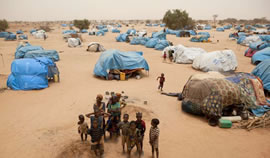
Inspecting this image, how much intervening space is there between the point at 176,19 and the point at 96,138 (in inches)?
1715

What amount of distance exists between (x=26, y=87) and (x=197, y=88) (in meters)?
8.19

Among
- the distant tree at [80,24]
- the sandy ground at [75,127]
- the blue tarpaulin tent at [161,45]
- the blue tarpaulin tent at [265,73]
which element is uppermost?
the distant tree at [80,24]

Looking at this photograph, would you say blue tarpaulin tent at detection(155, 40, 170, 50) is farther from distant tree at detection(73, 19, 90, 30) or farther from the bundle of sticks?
distant tree at detection(73, 19, 90, 30)

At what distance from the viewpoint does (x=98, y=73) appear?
11.9 metres

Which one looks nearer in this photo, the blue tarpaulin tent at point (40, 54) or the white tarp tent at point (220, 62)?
the white tarp tent at point (220, 62)

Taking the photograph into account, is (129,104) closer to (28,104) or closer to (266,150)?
(28,104)

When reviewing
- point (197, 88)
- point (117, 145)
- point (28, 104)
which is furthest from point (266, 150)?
point (28, 104)

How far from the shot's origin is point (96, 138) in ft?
15.0

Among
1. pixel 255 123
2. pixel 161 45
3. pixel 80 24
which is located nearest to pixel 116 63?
pixel 255 123

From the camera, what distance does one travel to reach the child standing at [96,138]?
14.8 ft

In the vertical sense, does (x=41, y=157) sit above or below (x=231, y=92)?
below

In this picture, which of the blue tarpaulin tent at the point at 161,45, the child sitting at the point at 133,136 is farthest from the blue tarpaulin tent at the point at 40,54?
the child sitting at the point at 133,136

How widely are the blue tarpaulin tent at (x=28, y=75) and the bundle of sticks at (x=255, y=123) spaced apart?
9197mm

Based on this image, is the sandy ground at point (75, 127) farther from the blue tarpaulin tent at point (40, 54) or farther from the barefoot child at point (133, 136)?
the blue tarpaulin tent at point (40, 54)
